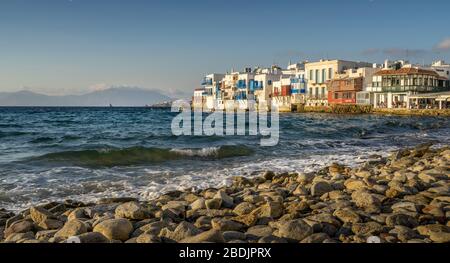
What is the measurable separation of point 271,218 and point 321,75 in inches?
2589

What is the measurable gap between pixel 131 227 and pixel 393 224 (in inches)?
126

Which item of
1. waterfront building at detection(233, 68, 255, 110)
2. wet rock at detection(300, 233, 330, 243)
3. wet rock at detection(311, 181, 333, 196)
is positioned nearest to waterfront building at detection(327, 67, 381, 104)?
waterfront building at detection(233, 68, 255, 110)

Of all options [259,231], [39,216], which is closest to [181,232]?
[259,231]

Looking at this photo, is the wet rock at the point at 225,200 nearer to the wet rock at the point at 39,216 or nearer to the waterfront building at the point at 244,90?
the wet rock at the point at 39,216

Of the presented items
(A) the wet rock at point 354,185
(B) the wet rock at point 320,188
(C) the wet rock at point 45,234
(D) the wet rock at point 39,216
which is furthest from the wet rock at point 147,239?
(A) the wet rock at point 354,185

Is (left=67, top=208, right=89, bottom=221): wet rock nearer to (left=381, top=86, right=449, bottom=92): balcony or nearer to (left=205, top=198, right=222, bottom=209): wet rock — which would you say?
(left=205, top=198, right=222, bottom=209): wet rock

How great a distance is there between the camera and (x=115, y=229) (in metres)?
4.75

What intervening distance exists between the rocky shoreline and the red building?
55402mm

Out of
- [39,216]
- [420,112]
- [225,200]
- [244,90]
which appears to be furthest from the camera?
[244,90]

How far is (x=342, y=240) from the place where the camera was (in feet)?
14.5

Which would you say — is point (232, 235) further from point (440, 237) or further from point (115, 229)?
point (440, 237)

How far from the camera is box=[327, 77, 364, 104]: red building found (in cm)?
6025
